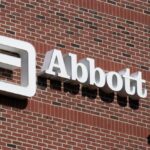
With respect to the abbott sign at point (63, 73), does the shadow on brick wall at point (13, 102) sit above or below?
below

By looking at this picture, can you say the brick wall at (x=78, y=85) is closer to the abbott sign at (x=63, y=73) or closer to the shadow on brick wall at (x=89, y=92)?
the shadow on brick wall at (x=89, y=92)

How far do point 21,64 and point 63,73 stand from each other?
855 millimetres

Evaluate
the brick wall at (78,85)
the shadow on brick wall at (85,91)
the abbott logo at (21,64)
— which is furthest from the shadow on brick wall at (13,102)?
the shadow on brick wall at (85,91)

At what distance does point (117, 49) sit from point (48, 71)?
2.02 meters

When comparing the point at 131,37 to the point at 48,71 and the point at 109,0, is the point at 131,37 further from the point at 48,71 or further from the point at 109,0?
the point at 48,71

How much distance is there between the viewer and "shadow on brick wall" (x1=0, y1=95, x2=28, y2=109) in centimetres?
2067

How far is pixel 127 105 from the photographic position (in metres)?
22.4

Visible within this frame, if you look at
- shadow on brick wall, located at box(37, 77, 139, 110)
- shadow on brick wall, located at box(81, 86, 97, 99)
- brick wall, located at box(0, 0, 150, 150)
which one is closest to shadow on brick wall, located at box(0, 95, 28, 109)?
brick wall, located at box(0, 0, 150, 150)

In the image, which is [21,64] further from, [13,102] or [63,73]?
[63,73]

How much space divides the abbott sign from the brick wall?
0.17 metres

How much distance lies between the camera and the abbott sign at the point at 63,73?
2084 centimetres

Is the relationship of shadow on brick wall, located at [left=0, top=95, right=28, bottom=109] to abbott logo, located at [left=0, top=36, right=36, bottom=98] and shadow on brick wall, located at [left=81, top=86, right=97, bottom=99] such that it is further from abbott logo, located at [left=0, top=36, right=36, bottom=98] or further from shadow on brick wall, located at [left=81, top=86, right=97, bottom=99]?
shadow on brick wall, located at [left=81, top=86, right=97, bottom=99]

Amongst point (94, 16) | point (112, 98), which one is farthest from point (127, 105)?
point (94, 16)

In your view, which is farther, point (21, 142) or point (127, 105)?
point (127, 105)
